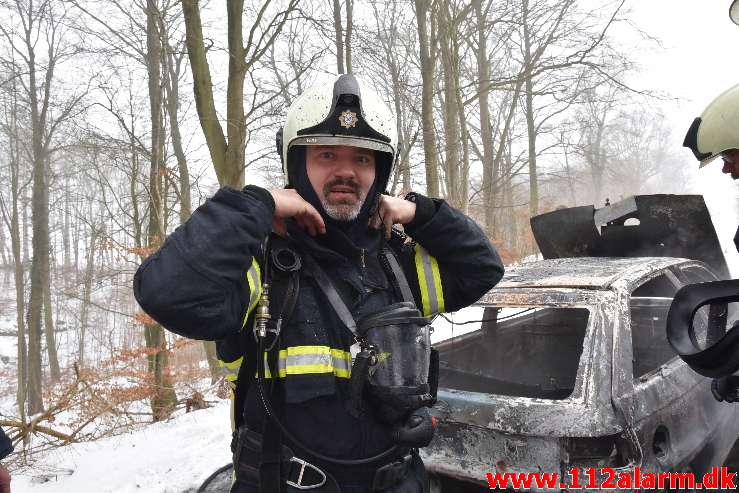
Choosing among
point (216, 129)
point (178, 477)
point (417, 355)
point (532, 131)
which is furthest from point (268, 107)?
point (532, 131)

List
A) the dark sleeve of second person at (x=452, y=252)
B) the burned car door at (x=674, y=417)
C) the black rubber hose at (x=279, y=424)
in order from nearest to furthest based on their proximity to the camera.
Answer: the black rubber hose at (x=279, y=424) < the dark sleeve of second person at (x=452, y=252) < the burned car door at (x=674, y=417)

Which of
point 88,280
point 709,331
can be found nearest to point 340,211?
point 709,331

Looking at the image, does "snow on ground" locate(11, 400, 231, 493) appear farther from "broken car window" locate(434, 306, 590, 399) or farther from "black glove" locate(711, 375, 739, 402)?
"black glove" locate(711, 375, 739, 402)

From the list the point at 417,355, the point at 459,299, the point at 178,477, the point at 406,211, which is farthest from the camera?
the point at 178,477

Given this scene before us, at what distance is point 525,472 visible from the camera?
7.46 ft

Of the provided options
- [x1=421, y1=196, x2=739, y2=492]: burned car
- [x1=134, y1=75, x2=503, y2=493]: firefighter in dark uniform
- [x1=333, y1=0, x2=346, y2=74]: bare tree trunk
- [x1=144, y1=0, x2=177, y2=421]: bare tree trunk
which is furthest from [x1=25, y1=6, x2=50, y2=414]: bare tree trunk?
[x1=134, y1=75, x2=503, y2=493]: firefighter in dark uniform

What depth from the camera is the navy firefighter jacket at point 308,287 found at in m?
1.31

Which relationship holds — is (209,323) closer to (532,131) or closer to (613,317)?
(613,317)

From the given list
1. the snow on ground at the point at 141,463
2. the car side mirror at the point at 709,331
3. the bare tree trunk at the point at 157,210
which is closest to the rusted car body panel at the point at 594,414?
the car side mirror at the point at 709,331

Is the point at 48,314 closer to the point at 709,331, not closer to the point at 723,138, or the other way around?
Answer: the point at 709,331

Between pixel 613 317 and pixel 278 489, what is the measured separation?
1.99 meters

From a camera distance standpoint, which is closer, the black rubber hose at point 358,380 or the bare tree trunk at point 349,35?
the black rubber hose at point 358,380

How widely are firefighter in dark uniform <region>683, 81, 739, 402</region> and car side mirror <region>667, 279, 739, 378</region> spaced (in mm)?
259

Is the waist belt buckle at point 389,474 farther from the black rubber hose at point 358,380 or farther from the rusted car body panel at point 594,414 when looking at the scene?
the rusted car body panel at point 594,414
